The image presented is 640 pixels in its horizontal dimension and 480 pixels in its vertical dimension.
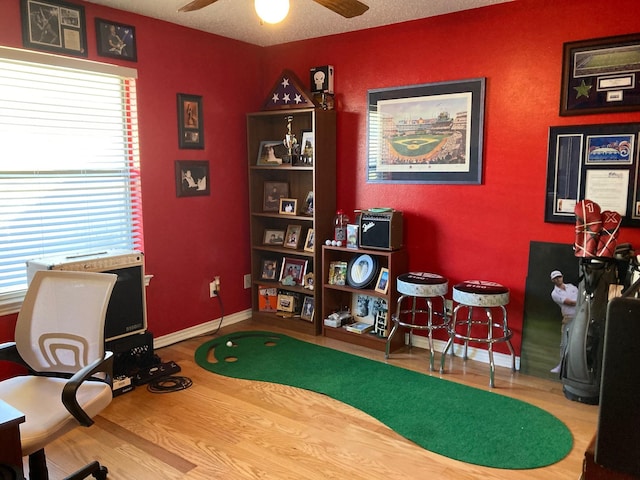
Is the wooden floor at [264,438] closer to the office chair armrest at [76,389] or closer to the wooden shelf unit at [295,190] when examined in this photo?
the office chair armrest at [76,389]

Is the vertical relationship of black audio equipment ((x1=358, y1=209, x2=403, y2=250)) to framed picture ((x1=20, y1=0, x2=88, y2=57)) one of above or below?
below

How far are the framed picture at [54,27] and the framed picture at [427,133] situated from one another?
6.62ft

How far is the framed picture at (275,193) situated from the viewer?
4.34 m

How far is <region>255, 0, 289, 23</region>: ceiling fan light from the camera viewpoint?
6.59 ft

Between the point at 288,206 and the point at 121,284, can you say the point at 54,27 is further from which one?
the point at 288,206

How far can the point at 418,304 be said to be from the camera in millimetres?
3859

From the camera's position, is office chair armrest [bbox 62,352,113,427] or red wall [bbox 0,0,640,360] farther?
red wall [bbox 0,0,640,360]

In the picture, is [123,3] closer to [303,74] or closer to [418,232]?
[303,74]

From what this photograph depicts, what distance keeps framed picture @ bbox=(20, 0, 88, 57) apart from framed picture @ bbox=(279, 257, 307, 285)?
84.5 inches

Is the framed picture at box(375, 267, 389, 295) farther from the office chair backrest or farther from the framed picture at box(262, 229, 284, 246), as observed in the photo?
the office chair backrest

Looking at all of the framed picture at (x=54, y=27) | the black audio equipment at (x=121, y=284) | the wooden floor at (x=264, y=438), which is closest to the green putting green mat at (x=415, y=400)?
the wooden floor at (x=264, y=438)

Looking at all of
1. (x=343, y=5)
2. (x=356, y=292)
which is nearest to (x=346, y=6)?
(x=343, y=5)

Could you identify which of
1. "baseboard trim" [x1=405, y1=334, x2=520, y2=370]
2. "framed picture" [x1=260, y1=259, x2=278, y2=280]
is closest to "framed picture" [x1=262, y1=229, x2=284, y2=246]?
"framed picture" [x1=260, y1=259, x2=278, y2=280]

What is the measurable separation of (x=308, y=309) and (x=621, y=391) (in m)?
3.43
